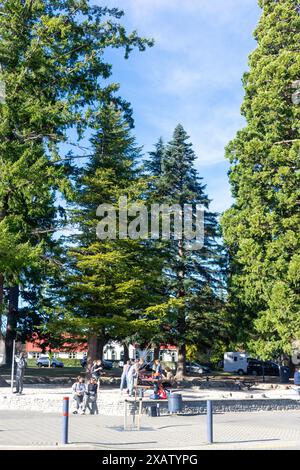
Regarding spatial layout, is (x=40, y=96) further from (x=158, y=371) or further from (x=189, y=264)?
(x=189, y=264)

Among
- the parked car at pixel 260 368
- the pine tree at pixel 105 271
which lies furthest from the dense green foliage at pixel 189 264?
the parked car at pixel 260 368

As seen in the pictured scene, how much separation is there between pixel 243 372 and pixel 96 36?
38871mm

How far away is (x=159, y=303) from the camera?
108 ft

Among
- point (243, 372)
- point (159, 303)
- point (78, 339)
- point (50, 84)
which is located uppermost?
point (50, 84)

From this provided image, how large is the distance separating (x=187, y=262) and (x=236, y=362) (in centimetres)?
1952

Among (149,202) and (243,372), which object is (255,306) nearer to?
(149,202)

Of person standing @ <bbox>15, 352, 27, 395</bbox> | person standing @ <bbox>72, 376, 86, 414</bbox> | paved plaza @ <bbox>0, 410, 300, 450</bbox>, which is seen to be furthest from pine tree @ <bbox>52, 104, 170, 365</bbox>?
paved plaza @ <bbox>0, 410, 300, 450</bbox>

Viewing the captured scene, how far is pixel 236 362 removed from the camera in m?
56.6

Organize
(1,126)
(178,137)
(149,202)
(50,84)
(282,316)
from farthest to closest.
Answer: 1. (178,137)
2. (149,202)
3. (282,316)
4. (50,84)
5. (1,126)

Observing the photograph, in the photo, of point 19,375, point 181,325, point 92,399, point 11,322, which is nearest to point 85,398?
point 92,399

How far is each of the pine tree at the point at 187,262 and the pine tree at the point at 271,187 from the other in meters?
5.79

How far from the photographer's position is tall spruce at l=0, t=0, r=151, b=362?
79.9 ft

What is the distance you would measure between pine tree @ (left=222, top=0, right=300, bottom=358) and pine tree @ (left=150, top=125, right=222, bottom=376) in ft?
19.0

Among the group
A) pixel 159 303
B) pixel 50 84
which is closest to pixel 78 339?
pixel 159 303
